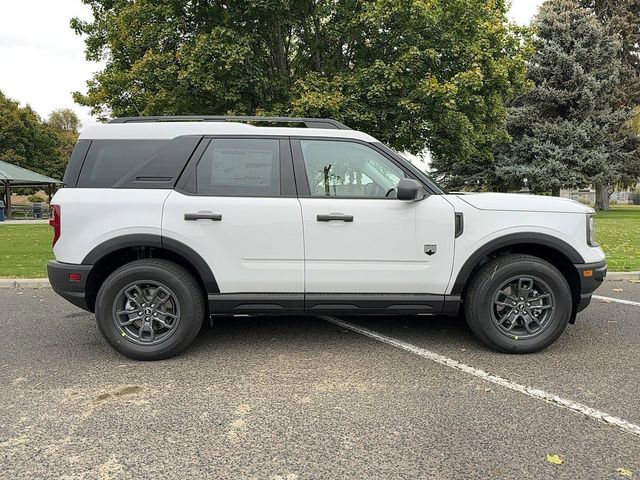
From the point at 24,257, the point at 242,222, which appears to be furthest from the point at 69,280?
the point at 24,257

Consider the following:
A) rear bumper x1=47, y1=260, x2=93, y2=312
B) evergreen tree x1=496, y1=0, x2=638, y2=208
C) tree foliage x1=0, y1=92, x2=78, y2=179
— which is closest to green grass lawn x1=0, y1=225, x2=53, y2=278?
rear bumper x1=47, y1=260, x2=93, y2=312

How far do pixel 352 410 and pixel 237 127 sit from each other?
253 cm

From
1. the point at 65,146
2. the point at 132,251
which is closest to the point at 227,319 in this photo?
the point at 132,251

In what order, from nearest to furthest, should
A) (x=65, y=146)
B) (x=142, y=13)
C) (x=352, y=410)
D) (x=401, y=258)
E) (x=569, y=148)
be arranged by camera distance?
(x=352, y=410), (x=401, y=258), (x=142, y=13), (x=569, y=148), (x=65, y=146)

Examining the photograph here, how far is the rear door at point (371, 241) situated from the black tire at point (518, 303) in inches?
13.8

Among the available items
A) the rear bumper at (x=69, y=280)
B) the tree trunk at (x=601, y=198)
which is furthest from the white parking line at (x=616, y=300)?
the tree trunk at (x=601, y=198)

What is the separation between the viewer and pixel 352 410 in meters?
3.18

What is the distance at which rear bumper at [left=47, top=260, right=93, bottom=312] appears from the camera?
4.03 m

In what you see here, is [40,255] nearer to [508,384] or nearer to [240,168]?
[240,168]

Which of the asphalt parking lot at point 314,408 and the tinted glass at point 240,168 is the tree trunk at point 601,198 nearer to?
the asphalt parking lot at point 314,408

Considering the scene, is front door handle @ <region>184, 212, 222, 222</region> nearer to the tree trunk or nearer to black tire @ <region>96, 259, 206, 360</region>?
black tire @ <region>96, 259, 206, 360</region>

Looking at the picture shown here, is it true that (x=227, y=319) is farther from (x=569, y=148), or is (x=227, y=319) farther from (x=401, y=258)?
(x=569, y=148)

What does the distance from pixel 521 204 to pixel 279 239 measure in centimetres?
208

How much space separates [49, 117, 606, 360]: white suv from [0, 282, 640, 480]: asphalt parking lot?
1.32 ft
